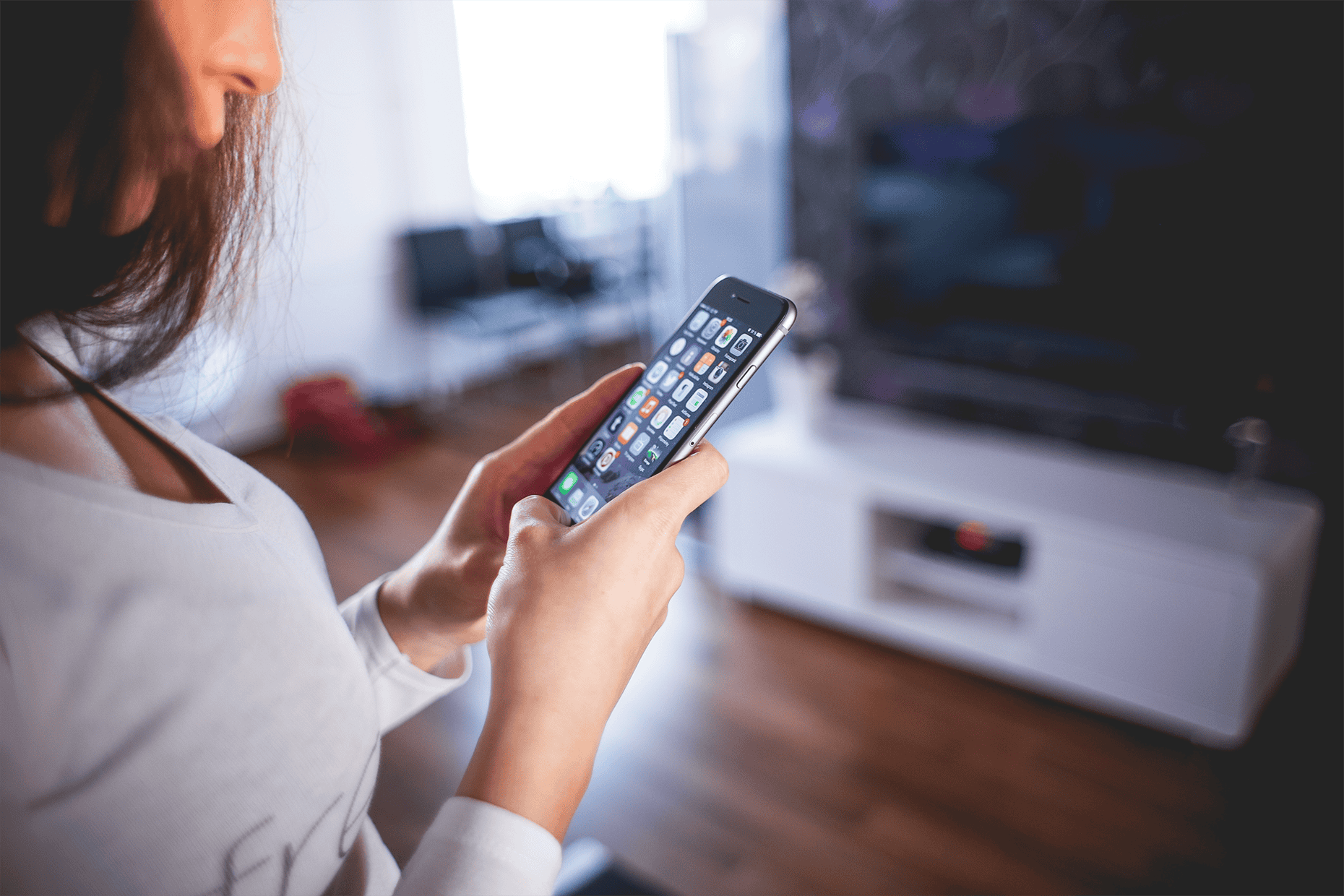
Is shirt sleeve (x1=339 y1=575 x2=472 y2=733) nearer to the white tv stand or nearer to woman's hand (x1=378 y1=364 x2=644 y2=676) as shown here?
woman's hand (x1=378 y1=364 x2=644 y2=676)

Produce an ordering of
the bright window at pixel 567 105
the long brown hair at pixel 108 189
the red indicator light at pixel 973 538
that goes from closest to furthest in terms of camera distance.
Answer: the long brown hair at pixel 108 189 → the red indicator light at pixel 973 538 → the bright window at pixel 567 105

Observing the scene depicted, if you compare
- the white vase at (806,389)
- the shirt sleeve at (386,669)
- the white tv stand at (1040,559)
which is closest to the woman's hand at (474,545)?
the shirt sleeve at (386,669)

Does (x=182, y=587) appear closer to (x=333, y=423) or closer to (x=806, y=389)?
(x=806, y=389)

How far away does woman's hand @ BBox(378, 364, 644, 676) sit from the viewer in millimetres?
560

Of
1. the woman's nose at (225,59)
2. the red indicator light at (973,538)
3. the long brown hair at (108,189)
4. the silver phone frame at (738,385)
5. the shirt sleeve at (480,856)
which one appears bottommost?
the red indicator light at (973,538)

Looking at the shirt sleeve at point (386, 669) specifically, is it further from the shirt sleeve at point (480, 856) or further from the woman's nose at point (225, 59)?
the woman's nose at point (225, 59)

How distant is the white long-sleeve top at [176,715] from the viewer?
313mm

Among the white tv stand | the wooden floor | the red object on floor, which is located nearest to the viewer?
the wooden floor

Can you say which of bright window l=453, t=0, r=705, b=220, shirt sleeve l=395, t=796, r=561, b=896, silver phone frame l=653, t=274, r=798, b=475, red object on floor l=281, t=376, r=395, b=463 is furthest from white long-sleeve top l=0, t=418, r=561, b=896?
red object on floor l=281, t=376, r=395, b=463

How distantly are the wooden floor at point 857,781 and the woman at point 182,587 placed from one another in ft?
2.45

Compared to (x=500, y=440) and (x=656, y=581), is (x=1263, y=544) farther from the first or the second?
(x=500, y=440)

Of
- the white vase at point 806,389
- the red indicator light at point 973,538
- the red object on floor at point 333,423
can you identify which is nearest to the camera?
the red indicator light at point 973,538

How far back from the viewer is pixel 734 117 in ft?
7.27

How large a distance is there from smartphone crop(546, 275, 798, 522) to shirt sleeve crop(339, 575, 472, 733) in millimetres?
149
